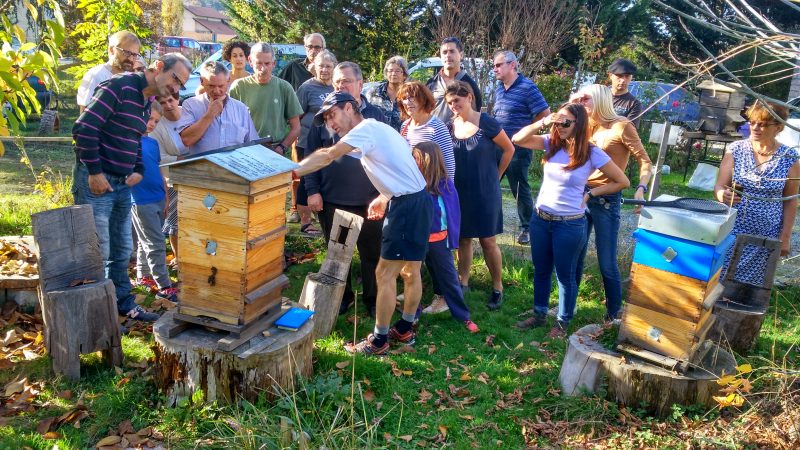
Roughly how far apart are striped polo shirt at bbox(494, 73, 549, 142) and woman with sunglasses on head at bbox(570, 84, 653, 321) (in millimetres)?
1628

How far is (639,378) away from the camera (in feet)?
13.4

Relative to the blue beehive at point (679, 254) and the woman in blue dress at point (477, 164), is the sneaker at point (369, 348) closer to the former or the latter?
the woman in blue dress at point (477, 164)

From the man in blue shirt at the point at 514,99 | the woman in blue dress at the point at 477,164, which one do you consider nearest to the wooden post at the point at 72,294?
the woman in blue dress at the point at 477,164

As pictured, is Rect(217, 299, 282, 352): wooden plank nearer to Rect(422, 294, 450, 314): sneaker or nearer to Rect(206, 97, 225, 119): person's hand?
Rect(422, 294, 450, 314): sneaker

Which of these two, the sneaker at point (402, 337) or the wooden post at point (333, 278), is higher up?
the wooden post at point (333, 278)

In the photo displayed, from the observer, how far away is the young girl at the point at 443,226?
507 cm

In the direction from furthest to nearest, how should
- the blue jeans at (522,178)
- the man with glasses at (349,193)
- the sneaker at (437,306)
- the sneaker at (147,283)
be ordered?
the blue jeans at (522,178), the sneaker at (147,283), the sneaker at (437,306), the man with glasses at (349,193)

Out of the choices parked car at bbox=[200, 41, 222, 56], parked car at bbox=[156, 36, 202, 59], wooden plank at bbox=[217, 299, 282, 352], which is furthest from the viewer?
parked car at bbox=[200, 41, 222, 56]

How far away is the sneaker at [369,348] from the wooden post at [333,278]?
0.34m

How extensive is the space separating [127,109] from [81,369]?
6.57 feet

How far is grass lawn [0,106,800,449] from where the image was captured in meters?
3.76

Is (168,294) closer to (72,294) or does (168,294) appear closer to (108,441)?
(72,294)

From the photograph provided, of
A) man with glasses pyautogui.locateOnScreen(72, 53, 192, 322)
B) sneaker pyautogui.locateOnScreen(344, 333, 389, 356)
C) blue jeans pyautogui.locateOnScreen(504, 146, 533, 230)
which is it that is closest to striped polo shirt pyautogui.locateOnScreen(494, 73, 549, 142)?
blue jeans pyautogui.locateOnScreen(504, 146, 533, 230)

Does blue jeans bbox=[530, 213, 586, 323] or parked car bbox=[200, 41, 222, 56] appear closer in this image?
blue jeans bbox=[530, 213, 586, 323]
